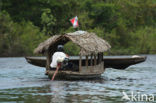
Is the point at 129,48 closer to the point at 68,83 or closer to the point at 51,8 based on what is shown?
the point at 51,8

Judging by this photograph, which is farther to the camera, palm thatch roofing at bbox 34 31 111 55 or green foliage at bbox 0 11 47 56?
green foliage at bbox 0 11 47 56

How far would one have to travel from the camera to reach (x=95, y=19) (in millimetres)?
66875

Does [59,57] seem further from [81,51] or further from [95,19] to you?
[95,19]

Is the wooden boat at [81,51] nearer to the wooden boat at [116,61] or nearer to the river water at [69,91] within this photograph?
the wooden boat at [116,61]

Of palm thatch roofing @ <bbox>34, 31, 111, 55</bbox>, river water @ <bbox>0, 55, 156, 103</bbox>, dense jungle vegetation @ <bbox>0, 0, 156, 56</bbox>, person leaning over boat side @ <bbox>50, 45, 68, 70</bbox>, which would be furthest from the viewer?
dense jungle vegetation @ <bbox>0, 0, 156, 56</bbox>

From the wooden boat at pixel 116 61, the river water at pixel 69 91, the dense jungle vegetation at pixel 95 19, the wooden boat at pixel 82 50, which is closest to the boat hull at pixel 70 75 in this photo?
the wooden boat at pixel 82 50

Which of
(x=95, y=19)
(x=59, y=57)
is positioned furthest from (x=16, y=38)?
(x=59, y=57)

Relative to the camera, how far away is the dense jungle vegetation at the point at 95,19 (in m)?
61.4

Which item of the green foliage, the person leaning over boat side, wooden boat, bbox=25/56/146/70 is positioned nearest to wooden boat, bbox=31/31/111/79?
the person leaning over boat side

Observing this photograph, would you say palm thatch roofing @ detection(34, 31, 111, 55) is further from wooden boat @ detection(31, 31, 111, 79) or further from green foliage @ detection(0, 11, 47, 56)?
green foliage @ detection(0, 11, 47, 56)

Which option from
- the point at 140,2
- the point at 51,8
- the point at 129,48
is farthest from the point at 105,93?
the point at 140,2

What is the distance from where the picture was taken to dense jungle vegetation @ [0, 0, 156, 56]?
61.4m

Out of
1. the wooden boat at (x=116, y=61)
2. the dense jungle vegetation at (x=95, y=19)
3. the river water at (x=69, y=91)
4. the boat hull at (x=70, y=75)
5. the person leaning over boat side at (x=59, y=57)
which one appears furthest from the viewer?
the dense jungle vegetation at (x=95, y=19)

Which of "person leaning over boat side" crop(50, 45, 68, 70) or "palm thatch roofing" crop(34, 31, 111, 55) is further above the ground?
"palm thatch roofing" crop(34, 31, 111, 55)
